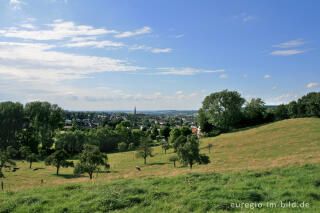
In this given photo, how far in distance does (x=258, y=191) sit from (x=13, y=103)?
8030 centimetres

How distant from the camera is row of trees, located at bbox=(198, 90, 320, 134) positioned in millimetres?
75000

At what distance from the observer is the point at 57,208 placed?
699 cm

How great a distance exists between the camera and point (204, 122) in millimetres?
81500

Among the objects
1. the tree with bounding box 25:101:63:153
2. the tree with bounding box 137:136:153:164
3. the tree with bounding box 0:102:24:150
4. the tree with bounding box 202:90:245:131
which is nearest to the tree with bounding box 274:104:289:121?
the tree with bounding box 202:90:245:131

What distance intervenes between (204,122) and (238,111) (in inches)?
576

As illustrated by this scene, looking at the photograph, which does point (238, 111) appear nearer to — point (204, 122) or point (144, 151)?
point (204, 122)

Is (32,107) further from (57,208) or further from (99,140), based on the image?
(57,208)

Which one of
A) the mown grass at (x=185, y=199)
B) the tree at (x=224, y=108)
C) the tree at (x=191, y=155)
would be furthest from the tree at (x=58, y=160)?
the tree at (x=224, y=108)

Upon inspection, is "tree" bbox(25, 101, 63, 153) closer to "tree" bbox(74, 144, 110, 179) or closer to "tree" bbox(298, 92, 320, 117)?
"tree" bbox(74, 144, 110, 179)

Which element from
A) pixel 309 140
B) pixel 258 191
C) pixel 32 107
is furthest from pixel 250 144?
pixel 32 107

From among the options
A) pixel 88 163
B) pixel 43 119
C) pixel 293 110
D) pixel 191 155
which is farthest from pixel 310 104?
pixel 43 119

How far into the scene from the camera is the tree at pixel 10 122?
6125 centimetres

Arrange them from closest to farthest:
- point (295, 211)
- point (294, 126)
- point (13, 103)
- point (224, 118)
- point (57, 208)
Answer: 1. point (295, 211)
2. point (57, 208)
3. point (294, 126)
4. point (13, 103)
5. point (224, 118)

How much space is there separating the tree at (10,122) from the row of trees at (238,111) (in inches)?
2694
